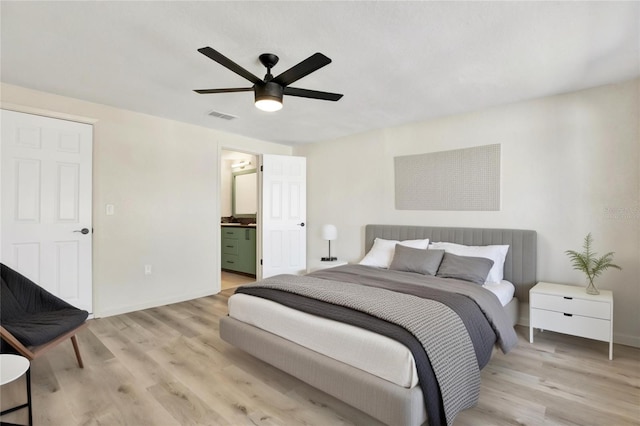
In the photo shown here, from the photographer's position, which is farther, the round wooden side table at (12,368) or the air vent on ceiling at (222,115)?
the air vent on ceiling at (222,115)

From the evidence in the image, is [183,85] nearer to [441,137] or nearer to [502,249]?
[441,137]

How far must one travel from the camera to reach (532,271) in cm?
322

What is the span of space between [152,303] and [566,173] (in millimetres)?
4846

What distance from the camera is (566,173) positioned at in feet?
10.2

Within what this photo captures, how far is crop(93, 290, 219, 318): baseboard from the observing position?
3520 mm

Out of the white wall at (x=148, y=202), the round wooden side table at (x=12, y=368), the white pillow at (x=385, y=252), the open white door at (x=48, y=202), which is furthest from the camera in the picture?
the white pillow at (x=385, y=252)

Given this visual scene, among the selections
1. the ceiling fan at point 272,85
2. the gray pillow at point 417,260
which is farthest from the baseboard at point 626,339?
the ceiling fan at point 272,85

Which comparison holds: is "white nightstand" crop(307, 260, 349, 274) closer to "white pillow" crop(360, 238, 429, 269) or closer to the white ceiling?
"white pillow" crop(360, 238, 429, 269)

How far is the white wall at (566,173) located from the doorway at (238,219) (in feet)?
9.45

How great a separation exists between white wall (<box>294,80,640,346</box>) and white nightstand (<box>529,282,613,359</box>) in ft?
1.34

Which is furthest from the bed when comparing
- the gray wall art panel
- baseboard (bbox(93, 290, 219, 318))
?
baseboard (bbox(93, 290, 219, 318))

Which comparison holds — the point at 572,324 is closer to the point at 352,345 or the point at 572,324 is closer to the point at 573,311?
the point at 573,311

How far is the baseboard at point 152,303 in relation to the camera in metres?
3.52

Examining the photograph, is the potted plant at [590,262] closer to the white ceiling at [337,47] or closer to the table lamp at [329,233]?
the white ceiling at [337,47]
